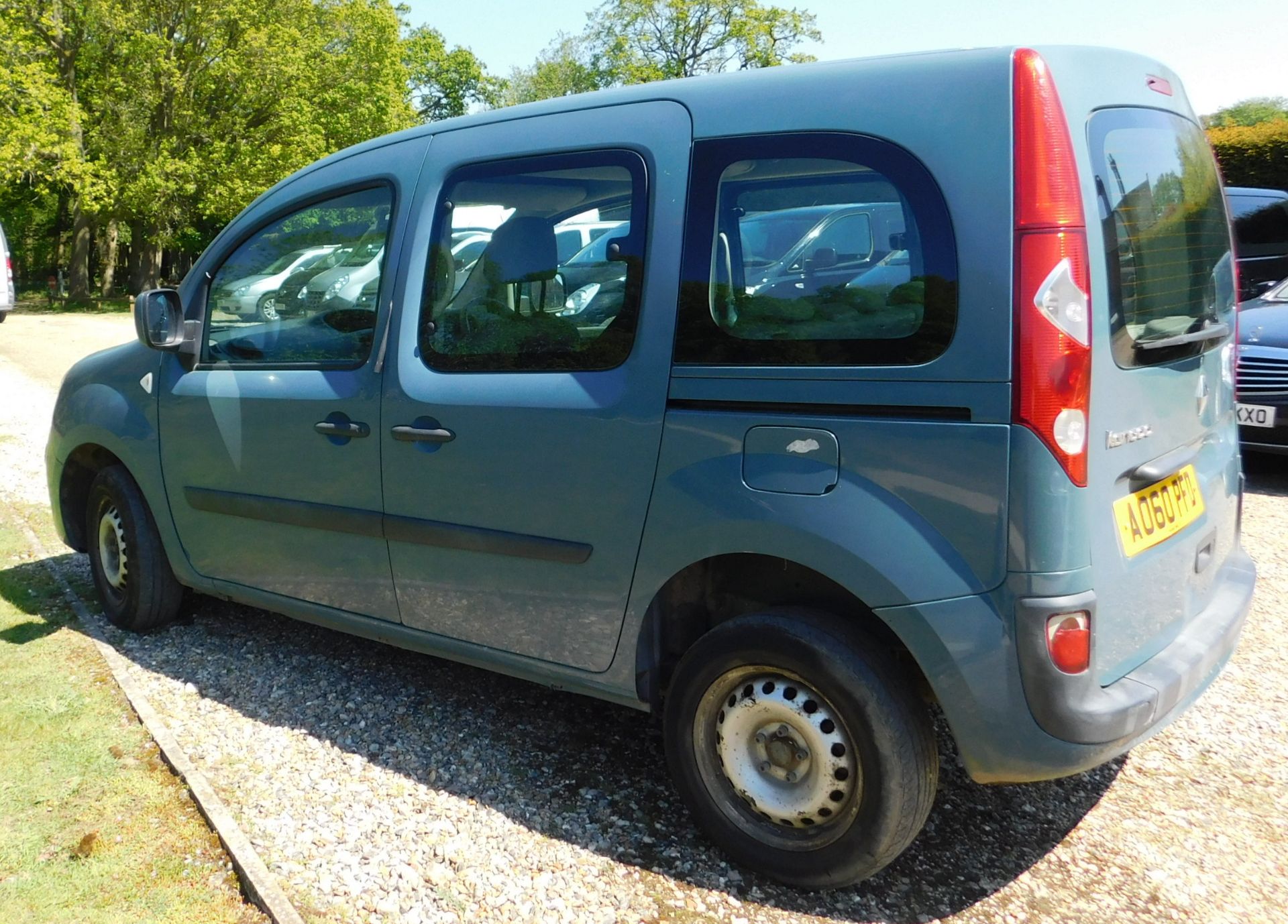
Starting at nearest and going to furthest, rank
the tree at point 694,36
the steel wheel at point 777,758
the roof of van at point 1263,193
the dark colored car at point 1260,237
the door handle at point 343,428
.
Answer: the steel wheel at point 777,758
the door handle at point 343,428
the dark colored car at point 1260,237
the roof of van at point 1263,193
the tree at point 694,36

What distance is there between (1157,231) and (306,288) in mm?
2775

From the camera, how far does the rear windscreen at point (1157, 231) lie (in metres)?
2.40

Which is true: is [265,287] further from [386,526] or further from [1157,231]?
[1157,231]

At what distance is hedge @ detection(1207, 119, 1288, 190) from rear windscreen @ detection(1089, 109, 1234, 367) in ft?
62.5

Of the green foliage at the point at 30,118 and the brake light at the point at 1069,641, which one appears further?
the green foliage at the point at 30,118

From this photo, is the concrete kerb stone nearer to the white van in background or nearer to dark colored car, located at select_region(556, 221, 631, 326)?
dark colored car, located at select_region(556, 221, 631, 326)

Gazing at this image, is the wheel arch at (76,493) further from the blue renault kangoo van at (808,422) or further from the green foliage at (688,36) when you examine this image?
the green foliage at (688,36)

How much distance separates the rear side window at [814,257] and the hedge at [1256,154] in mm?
19891

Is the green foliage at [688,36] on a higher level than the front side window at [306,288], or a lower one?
higher

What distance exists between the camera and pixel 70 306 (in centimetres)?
3050

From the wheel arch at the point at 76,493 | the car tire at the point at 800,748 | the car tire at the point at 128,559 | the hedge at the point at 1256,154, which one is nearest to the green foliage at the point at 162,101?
the hedge at the point at 1256,154

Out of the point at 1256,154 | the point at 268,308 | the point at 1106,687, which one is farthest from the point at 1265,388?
the point at 1256,154

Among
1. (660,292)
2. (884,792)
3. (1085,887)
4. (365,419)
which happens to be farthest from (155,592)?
(1085,887)

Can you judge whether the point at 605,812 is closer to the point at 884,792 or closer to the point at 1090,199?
the point at 884,792
